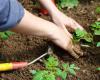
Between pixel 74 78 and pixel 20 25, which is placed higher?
pixel 20 25

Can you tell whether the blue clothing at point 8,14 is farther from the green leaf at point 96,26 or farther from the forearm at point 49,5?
the green leaf at point 96,26

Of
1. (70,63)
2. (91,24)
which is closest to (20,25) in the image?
(70,63)

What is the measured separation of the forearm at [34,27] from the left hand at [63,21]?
0.50 feet

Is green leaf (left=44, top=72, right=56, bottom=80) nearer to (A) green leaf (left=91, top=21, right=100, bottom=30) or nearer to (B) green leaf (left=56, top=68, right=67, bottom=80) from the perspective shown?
(B) green leaf (left=56, top=68, right=67, bottom=80)

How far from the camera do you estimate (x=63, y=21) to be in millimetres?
2150

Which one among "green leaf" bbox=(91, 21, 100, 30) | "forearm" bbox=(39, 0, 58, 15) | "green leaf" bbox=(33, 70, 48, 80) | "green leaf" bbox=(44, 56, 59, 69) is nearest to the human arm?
"forearm" bbox=(39, 0, 58, 15)

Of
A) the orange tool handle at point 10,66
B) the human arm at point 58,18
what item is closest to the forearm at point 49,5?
the human arm at point 58,18

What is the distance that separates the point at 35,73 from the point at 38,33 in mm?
239

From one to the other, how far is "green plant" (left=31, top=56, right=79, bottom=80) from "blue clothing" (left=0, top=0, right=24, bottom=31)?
40 cm

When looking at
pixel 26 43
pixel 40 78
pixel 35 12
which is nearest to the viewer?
pixel 40 78

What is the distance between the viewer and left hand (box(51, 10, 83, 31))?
2137mm

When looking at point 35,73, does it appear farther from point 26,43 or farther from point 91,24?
point 91,24

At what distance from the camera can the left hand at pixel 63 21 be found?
2.14 m

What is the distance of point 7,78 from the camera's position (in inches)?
77.7
